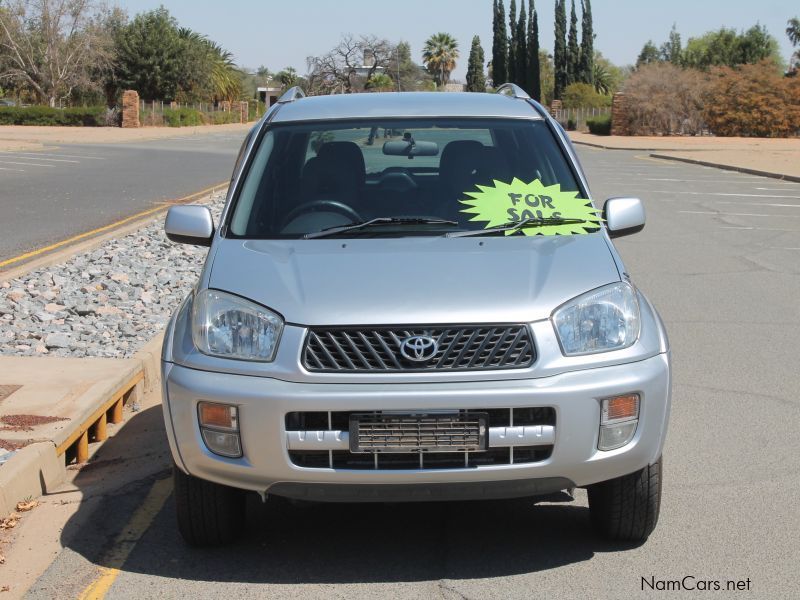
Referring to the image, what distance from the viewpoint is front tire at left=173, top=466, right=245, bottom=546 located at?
14.0ft

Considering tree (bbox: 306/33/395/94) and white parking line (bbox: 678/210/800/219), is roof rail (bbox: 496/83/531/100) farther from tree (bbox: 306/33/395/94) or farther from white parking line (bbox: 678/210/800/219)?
tree (bbox: 306/33/395/94)

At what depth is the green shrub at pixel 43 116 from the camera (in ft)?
214

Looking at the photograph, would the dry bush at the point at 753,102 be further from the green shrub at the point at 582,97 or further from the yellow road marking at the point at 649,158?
the yellow road marking at the point at 649,158

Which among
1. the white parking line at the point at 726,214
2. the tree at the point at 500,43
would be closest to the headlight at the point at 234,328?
the white parking line at the point at 726,214

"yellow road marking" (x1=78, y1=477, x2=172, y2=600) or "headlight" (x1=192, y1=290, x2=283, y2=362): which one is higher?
"headlight" (x1=192, y1=290, x2=283, y2=362)

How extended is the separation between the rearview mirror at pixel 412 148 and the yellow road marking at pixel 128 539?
1947 mm

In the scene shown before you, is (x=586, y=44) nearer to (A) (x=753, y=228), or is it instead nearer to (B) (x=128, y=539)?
(A) (x=753, y=228)

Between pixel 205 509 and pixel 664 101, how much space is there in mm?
61028

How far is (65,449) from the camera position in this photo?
5.50 meters

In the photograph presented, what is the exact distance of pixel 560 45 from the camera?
88.5 meters

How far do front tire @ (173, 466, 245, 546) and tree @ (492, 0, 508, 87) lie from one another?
306 ft

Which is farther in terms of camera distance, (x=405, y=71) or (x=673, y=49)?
(x=673, y=49)

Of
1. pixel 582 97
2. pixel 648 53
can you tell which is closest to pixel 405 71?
pixel 582 97

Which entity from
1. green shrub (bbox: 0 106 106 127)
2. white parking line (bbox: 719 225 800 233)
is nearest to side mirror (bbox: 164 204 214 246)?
white parking line (bbox: 719 225 800 233)
